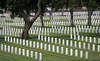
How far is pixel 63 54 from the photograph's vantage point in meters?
21.8

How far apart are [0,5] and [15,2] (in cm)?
321

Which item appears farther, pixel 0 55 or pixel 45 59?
pixel 0 55

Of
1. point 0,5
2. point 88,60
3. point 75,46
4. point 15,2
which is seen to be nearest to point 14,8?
point 0,5

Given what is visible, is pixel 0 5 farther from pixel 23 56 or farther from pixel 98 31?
pixel 23 56

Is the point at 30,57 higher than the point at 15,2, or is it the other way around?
the point at 15,2

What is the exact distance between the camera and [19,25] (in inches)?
2039

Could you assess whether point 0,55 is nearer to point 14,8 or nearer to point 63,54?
point 63,54

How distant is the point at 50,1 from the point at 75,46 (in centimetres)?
1028

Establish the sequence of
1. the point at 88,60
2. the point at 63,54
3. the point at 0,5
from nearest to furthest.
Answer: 1. the point at 88,60
2. the point at 63,54
3. the point at 0,5

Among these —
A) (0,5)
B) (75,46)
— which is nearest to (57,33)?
(0,5)

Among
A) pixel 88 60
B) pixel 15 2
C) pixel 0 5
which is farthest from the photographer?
pixel 0 5

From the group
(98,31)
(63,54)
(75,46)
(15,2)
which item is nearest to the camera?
(63,54)

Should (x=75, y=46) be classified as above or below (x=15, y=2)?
below

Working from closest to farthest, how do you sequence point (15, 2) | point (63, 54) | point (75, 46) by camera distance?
point (63, 54) → point (75, 46) → point (15, 2)
